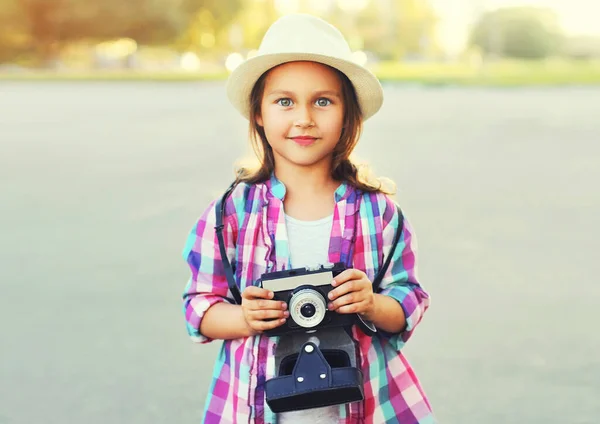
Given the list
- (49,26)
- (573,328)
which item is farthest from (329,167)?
(49,26)

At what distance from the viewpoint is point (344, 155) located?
204 centimetres

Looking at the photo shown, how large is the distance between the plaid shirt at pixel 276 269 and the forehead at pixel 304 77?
0.21 meters

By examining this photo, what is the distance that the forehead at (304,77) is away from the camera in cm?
193

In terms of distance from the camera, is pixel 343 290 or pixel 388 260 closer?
pixel 343 290

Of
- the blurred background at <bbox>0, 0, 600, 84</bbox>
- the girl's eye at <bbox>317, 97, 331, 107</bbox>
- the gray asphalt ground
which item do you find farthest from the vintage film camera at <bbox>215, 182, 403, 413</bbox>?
the blurred background at <bbox>0, 0, 600, 84</bbox>

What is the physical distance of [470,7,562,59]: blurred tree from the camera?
53.5 m

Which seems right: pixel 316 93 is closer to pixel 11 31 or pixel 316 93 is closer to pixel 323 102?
pixel 323 102

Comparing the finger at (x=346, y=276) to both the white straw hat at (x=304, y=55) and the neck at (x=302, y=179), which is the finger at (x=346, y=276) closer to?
the neck at (x=302, y=179)

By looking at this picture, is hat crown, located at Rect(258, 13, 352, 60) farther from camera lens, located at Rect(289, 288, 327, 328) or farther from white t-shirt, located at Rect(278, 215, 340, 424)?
camera lens, located at Rect(289, 288, 327, 328)

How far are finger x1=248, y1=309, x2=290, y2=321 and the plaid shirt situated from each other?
0.16 meters

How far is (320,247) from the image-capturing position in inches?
77.2

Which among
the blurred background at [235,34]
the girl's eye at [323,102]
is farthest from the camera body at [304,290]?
the blurred background at [235,34]

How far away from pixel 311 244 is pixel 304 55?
0.39m

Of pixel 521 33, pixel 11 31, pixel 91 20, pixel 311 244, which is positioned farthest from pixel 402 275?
pixel 521 33
